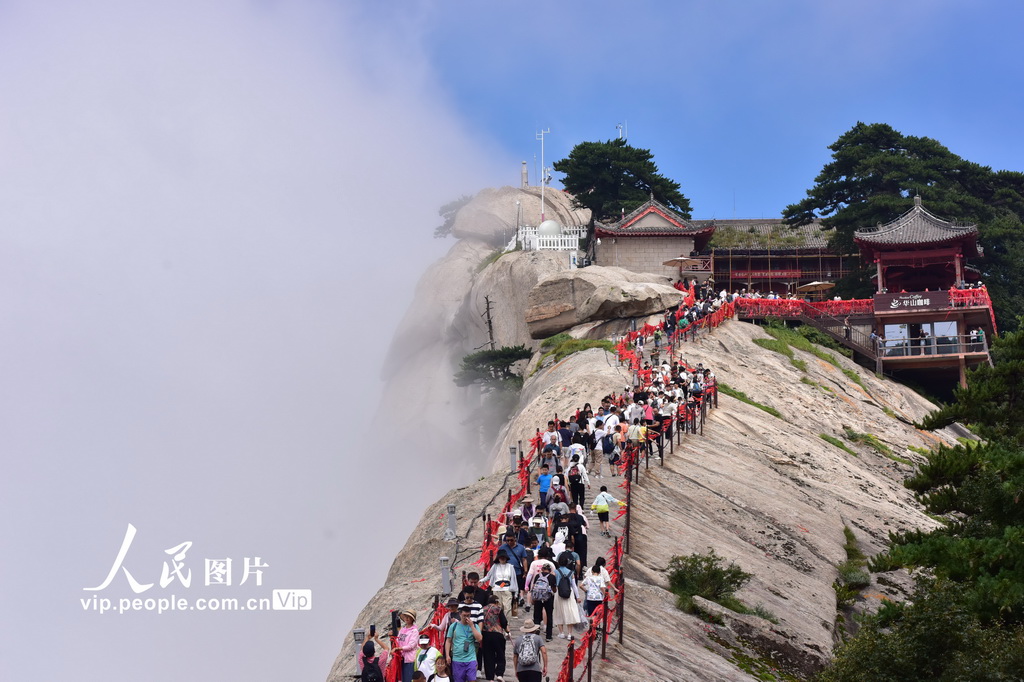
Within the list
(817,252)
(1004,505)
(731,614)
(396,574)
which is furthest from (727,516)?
(817,252)

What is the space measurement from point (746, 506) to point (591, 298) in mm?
24751

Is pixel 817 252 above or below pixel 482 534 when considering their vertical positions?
above

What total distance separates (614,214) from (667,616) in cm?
4970

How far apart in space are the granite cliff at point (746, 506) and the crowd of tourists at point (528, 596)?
3.13 ft

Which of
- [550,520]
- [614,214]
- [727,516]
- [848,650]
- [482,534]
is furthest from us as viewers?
[614,214]

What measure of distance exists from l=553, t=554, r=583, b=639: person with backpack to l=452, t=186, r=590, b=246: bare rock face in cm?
6802

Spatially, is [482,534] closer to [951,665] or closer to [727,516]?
[727,516]

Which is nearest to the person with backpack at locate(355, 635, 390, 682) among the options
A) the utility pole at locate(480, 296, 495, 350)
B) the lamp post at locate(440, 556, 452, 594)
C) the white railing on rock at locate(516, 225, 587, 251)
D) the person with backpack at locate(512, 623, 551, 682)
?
the person with backpack at locate(512, 623, 551, 682)

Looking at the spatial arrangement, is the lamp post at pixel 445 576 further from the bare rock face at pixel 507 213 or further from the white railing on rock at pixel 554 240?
the bare rock face at pixel 507 213

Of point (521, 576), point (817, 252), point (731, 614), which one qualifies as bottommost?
point (731, 614)

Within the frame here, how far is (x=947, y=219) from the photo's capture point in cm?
6041

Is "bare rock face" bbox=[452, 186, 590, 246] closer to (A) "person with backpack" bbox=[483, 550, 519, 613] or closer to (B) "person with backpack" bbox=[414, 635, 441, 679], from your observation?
(A) "person with backpack" bbox=[483, 550, 519, 613]

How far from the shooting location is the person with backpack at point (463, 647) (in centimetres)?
1409

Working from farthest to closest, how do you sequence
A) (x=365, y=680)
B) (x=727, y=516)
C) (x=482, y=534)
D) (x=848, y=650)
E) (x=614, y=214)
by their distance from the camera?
(x=614, y=214)
(x=727, y=516)
(x=482, y=534)
(x=848, y=650)
(x=365, y=680)
